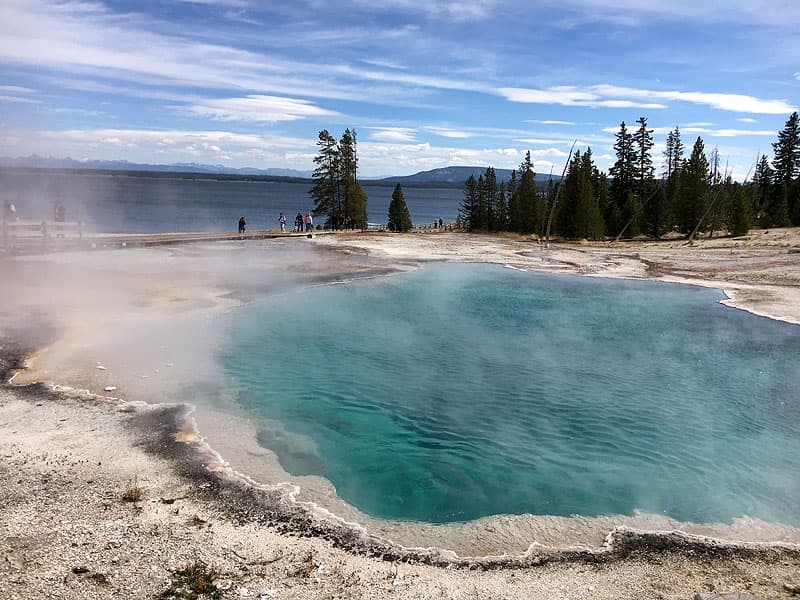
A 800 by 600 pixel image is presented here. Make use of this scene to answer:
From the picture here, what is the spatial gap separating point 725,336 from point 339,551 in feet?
51.6

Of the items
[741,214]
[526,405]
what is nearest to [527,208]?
[741,214]

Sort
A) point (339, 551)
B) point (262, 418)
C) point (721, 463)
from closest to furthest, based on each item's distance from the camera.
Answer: point (339, 551)
point (721, 463)
point (262, 418)

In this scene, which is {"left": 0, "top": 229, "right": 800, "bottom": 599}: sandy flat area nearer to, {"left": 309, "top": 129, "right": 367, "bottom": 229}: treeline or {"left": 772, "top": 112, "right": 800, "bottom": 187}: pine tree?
{"left": 309, "top": 129, "right": 367, "bottom": 229}: treeline

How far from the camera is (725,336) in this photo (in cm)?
1888

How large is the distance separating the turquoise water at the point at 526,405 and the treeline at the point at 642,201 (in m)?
27.9

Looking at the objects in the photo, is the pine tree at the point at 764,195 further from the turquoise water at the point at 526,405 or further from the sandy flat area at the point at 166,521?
the sandy flat area at the point at 166,521

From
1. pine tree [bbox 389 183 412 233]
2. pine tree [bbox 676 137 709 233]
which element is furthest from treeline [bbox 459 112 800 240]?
pine tree [bbox 389 183 412 233]

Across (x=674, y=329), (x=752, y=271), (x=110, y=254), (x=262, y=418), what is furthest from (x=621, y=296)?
(x=110, y=254)

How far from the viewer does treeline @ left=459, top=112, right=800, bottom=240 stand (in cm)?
4925

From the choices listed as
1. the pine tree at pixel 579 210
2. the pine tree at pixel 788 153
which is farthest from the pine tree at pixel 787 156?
the pine tree at pixel 579 210

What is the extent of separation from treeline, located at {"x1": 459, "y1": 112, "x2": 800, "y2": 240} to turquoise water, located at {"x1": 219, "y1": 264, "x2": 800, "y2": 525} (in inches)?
1098

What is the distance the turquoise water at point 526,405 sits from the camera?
371 inches

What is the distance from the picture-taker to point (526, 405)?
12.9m

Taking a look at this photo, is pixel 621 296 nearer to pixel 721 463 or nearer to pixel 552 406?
pixel 552 406
